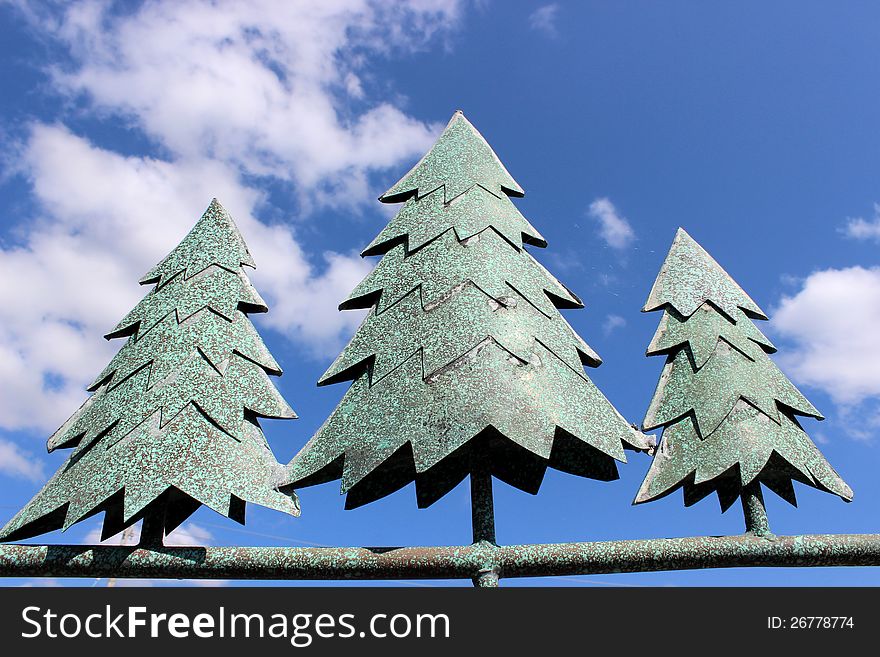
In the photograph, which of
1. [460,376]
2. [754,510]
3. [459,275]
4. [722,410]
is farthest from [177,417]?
[754,510]

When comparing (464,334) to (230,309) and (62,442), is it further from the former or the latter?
(62,442)

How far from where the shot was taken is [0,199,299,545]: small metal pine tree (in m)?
3.56

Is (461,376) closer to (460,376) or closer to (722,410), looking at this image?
(460,376)

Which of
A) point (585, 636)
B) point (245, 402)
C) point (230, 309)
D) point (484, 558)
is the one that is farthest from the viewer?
point (230, 309)

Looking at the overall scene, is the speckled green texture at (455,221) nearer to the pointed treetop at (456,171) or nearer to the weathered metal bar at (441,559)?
the pointed treetop at (456,171)

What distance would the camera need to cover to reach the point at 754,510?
11.9 feet

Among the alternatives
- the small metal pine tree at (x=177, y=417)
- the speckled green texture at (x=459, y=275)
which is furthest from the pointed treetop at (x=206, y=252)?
the speckled green texture at (x=459, y=275)

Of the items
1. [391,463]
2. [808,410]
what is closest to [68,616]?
[391,463]

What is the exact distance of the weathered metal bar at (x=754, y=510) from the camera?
3.57 m

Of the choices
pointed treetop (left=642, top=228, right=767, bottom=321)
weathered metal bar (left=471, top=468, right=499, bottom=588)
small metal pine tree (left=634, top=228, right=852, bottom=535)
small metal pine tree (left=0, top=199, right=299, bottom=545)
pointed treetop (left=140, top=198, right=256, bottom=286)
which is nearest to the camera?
weathered metal bar (left=471, top=468, right=499, bottom=588)

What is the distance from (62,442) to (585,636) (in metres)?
3.03

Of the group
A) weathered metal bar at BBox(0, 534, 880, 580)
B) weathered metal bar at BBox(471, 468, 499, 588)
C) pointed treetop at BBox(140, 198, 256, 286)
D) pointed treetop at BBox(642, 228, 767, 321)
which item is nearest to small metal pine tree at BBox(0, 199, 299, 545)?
pointed treetop at BBox(140, 198, 256, 286)

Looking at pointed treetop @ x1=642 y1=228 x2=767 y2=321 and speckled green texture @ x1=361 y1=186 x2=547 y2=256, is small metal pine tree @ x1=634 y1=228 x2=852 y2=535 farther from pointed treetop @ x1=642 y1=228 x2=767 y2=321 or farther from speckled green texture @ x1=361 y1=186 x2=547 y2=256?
speckled green texture @ x1=361 y1=186 x2=547 y2=256

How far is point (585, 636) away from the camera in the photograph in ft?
9.57
